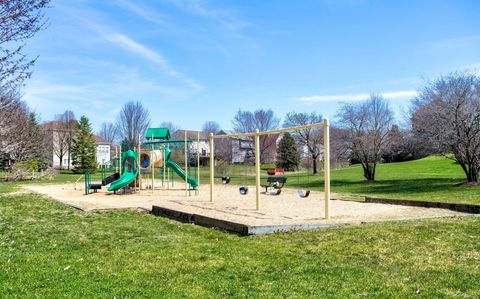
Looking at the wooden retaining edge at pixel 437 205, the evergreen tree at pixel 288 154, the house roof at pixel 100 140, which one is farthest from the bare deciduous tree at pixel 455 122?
the house roof at pixel 100 140

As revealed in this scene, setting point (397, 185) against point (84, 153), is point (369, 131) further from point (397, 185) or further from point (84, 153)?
point (84, 153)

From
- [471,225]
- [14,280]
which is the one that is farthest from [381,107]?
[14,280]

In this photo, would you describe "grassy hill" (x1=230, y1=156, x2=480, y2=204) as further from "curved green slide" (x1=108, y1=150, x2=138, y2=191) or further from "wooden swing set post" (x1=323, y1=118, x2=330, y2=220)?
"curved green slide" (x1=108, y1=150, x2=138, y2=191)

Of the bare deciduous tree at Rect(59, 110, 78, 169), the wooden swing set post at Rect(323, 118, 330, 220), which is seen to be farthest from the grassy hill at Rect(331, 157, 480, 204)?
the bare deciduous tree at Rect(59, 110, 78, 169)

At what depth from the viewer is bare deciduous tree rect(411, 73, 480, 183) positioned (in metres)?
22.0

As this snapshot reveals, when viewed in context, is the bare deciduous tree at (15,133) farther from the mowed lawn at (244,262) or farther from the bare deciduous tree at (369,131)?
the bare deciduous tree at (369,131)

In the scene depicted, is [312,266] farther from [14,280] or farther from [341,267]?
[14,280]

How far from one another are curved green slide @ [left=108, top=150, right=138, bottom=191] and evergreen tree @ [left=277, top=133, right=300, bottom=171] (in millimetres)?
32126

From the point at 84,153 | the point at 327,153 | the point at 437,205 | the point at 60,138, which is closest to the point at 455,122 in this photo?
the point at 437,205

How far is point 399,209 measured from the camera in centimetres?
1362

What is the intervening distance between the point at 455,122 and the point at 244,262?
19.0 meters

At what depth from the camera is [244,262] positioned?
6574 mm

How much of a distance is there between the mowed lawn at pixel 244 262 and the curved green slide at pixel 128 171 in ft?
46.5

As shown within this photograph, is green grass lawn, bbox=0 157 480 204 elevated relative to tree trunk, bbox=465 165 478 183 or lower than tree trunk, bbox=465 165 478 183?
lower
